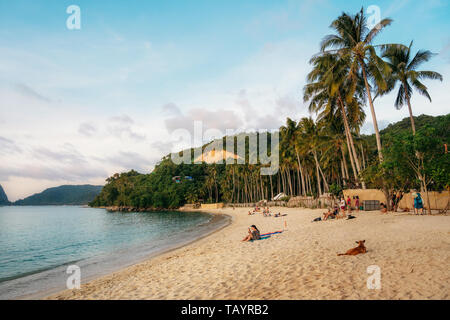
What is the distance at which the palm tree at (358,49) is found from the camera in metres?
18.0

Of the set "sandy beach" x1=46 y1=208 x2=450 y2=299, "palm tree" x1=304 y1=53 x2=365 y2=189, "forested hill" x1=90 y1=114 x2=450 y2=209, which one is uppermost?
"palm tree" x1=304 y1=53 x2=365 y2=189

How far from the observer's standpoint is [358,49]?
1872 cm

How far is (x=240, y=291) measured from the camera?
205 inches

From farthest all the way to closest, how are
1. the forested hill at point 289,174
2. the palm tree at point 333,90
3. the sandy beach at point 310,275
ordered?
the palm tree at point 333,90
the forested hill at point 289,174
the sandy beach at point 310,275

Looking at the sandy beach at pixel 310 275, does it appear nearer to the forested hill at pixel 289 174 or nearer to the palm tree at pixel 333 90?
the forested hill at pixel 289 174

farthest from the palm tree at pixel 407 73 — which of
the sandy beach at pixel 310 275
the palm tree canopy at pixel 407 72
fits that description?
the sandy beach at pixel 310 275

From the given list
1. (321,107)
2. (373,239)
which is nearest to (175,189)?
(321,107)

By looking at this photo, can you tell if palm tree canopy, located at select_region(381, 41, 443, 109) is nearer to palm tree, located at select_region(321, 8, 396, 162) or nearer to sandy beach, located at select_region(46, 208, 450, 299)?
palm tree, located at select_region(321, 8, 396, 162)

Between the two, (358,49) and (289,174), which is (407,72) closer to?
(358,49)

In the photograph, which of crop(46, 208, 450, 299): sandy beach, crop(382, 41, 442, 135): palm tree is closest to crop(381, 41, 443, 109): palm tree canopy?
crop(382, 41, 442, 135): palm tree

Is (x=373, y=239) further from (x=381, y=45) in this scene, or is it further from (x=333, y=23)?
(x=333, y=23)

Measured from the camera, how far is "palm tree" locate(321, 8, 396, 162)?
58.9 ft
